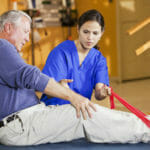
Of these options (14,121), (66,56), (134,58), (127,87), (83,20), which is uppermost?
(83,20)

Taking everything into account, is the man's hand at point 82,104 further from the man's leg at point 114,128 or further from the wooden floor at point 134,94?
the wooden floor at point 134,94

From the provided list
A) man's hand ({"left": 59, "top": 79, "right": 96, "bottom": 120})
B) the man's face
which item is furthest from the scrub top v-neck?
man's hand ({"left": 59, "top": 79, "right": 96, "bottom": 120})

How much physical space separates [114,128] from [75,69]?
2.30ft

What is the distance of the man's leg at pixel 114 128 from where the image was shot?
1.33 m

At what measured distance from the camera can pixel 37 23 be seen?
4570 mm

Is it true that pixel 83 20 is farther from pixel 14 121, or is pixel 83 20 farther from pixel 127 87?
pixel 127 87

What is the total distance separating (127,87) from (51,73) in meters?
2.49

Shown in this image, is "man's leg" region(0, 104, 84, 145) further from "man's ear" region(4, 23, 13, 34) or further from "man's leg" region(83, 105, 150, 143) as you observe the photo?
"man's ear" region(4, 23, 13, 34)

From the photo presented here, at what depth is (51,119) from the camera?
1339 millimetres

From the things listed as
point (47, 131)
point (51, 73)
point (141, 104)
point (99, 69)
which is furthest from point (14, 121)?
point (141, 104)

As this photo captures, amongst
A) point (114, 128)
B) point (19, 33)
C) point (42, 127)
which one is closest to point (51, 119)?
point (42, 127)

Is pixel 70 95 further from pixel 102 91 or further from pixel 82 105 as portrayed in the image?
pixel 102 91

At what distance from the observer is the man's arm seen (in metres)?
1.27

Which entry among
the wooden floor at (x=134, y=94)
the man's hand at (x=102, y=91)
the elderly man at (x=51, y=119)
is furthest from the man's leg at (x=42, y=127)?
the wooden floor at (x=134, y=94)
